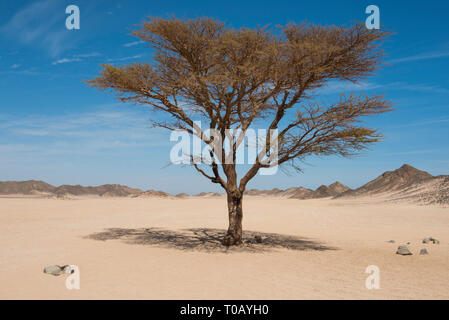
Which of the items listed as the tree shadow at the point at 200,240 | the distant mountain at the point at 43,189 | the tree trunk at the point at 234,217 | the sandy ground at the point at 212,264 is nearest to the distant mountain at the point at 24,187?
the distant mountain at the point at 43,189

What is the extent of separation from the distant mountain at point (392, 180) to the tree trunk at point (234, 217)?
4444cm

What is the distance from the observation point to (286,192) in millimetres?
87500

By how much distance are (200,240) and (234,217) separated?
8.72 ft

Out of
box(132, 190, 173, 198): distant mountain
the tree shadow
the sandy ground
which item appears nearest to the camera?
the sandy ground

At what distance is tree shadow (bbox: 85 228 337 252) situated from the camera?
46.4 feet

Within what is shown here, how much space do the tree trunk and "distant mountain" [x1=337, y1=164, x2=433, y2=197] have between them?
1750 inches

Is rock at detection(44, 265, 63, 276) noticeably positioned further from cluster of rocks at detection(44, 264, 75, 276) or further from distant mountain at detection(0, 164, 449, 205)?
distant mountain at detection(0, 164, 449, 205)

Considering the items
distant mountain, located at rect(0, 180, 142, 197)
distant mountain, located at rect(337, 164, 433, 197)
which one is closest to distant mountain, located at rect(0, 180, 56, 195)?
distant mountain, located at rect(0, 180, 142, 197)

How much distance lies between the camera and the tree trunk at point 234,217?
13.9 metres

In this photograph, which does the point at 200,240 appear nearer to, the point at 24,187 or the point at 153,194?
the point at 153,194

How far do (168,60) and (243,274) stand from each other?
882 cm

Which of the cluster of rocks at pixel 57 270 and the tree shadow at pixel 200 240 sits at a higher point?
the cluster of rocks at pixel 57 270

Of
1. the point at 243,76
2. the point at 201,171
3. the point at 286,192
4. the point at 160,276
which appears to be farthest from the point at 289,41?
the point at 286,192

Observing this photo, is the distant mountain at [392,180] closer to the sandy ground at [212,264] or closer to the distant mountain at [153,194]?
the distant mountain at [153,194]
